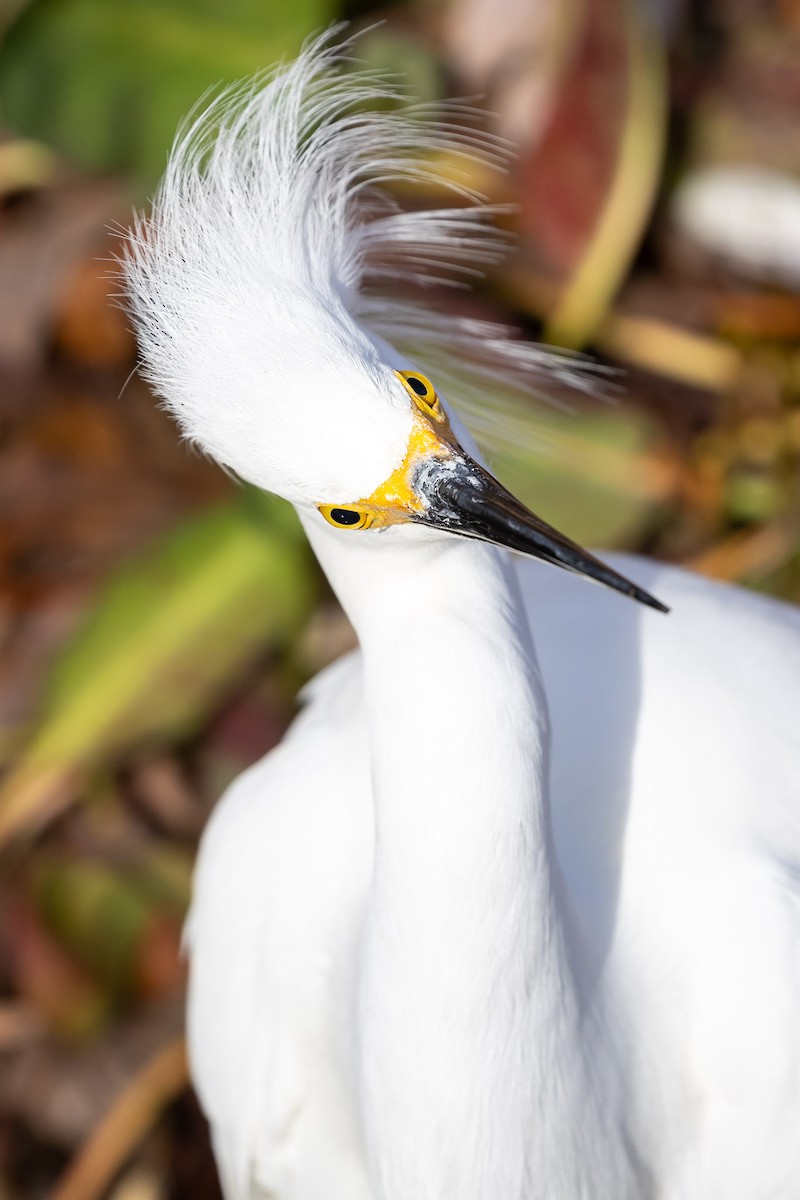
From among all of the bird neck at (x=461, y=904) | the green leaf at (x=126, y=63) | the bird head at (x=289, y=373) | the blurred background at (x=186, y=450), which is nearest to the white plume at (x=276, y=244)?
the bird head at (x=289, y=373)

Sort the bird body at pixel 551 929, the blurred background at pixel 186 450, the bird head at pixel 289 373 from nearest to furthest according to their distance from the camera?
the bird head at pixel 289 373, the bird body at pixel 551 929, the blurred background at pixel 186 450

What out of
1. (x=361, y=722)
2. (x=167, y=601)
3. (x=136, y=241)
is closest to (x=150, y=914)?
(x=167, y=601)

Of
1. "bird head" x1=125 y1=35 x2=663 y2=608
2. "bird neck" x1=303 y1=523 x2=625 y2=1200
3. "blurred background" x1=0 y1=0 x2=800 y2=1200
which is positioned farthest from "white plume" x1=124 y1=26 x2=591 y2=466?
"blurred background" x1=0 y1=0 x2=800 y2=1200

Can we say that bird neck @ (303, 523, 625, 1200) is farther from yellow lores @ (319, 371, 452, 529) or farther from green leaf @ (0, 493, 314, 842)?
green leaf @ (0, 493, 314, 842)

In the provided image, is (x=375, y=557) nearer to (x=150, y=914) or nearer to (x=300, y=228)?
(x=300, y=228)

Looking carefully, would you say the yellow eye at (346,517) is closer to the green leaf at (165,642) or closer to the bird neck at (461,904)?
the bird neck at (461,904)

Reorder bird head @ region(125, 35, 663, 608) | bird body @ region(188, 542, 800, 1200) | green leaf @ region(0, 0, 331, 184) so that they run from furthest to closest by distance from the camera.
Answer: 1. green leaf @ region(0, 0, 331, 184)
2. bird body @ region(188, 542, 800, 1200)
3. bird head @ region(125, 35, 663, 608)

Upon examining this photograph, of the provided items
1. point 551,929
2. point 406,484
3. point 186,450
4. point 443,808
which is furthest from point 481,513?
point 186,450
